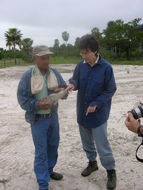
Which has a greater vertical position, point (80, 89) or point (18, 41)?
point (18, 41)

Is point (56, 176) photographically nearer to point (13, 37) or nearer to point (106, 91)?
point (106, 91)

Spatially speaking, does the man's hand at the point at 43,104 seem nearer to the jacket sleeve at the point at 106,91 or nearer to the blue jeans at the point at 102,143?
the jacket sleeve at the point at 106,91

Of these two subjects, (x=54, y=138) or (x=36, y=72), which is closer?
(x=36, y=72)

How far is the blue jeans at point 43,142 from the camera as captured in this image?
252 cm

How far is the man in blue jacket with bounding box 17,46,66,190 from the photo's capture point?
7.86 ft

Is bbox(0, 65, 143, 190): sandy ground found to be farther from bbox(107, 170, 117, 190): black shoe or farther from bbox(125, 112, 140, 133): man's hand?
bbox(125, 112, 140, 133): man's hand

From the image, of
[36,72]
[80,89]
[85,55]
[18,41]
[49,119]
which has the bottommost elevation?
[49,119]

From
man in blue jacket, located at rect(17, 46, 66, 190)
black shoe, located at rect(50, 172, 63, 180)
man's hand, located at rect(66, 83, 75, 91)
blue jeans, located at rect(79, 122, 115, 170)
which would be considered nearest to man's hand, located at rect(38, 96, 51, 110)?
man in blue jacket, located at rect(17, 46, 66, 190)

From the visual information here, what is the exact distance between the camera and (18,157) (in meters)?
3.48

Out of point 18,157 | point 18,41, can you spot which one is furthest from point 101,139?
point 18,41

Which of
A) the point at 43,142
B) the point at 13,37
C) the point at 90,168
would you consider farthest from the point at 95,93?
the point at 13,37

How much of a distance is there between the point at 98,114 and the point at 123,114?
10.1 ft

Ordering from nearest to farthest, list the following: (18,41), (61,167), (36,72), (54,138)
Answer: (36,72)
(54,138)
(61,167)
(18,41)

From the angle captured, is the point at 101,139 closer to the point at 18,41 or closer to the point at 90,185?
the point at 90,185
